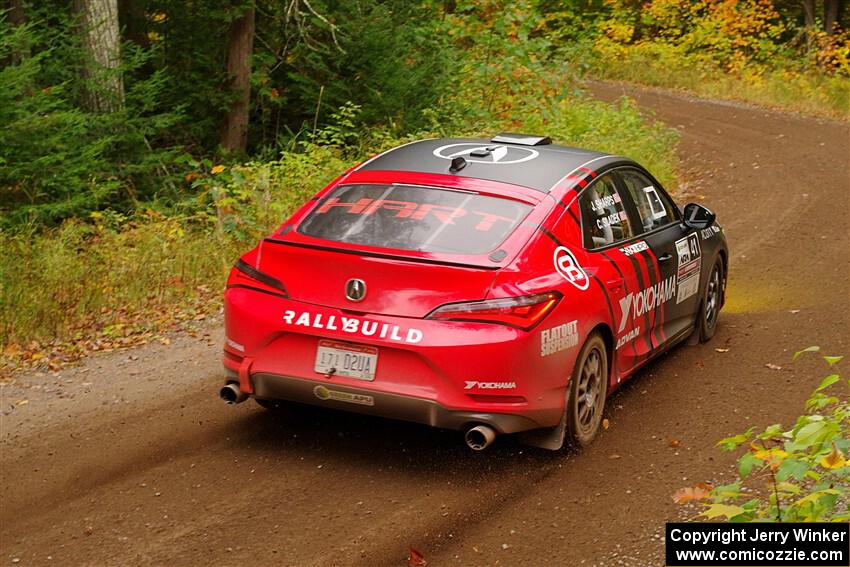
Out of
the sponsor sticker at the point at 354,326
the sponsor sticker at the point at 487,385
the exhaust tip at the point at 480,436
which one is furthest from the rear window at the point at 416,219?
the exhaust tip at the point at 480,436

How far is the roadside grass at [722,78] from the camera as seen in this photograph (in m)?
27.8

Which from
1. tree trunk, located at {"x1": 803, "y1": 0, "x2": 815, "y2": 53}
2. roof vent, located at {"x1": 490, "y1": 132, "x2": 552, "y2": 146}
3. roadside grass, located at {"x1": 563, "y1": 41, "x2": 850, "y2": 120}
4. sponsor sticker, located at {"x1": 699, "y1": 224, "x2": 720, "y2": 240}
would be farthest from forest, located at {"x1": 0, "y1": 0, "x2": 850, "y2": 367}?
tree trunk, located at {"x1": 803, "y1": 0, "x2": 815, "y2": 53}

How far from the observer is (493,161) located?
7.13 metres

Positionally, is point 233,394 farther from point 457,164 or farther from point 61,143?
point 61,143

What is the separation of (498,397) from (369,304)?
842mm

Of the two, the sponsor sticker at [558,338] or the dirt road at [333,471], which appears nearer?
the dirt road at [333,471]

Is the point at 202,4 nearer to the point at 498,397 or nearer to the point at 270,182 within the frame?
the point at 270,182

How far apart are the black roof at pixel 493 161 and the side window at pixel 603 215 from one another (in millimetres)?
198

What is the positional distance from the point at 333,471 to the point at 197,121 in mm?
11189

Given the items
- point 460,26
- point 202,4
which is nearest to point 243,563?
point 202,4

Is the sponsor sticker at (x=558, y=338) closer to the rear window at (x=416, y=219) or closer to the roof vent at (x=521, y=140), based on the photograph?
the rear window at (x=416, y=219)

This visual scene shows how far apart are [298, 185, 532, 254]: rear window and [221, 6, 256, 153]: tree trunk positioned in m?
9.87

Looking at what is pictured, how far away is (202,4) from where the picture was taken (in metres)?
16.4

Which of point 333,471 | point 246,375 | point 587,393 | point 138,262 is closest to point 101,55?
point 138,262
